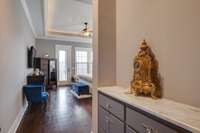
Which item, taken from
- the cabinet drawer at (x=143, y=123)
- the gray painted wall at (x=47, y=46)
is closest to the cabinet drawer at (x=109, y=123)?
the cabinet drawer at (x=143, y=123)

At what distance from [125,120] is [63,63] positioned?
7.52 m

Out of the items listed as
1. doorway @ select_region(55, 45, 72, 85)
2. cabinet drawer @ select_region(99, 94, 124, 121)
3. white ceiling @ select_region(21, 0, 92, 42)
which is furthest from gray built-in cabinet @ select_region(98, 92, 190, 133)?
doorway @ select_region(55, 45, 72, 85)

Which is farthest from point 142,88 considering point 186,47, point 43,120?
point 43,120

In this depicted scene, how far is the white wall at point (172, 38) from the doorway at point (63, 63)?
6914 mm

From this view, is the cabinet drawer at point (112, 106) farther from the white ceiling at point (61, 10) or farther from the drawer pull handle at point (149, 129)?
the white ceiling at point (61, 10)

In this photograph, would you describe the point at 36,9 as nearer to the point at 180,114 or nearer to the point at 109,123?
the point at 109,123

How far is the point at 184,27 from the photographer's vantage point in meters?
1.33

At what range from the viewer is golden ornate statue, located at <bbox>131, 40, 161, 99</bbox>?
1617mm

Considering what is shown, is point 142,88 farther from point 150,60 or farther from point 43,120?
point 43,120

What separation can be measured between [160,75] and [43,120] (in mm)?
2812

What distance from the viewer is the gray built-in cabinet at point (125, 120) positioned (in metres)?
1.07

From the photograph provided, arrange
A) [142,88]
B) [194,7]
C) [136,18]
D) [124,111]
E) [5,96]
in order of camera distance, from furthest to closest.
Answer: [5,96], [136,18], [142,88], [124,111], [194,7]

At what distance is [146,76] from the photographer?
166 centimetres

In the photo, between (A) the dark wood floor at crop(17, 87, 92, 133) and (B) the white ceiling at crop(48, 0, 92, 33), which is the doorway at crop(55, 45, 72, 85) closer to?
(B) the white ceiling at crop(48, 0, 92, 33)
